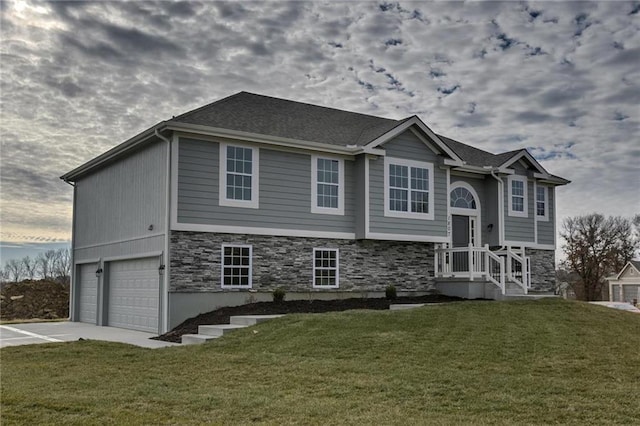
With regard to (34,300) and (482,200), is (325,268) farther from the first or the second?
(34,300)

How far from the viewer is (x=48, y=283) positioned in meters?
30.5

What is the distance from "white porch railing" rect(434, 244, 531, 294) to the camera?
64.5 feet

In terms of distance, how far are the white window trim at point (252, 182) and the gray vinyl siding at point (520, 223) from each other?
10.3 meters

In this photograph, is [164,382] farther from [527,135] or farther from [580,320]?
[527,135]

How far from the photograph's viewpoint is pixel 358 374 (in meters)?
9.17

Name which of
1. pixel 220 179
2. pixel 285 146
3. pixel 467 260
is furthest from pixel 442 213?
pixel 220 179

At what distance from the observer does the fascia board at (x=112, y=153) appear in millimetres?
17103

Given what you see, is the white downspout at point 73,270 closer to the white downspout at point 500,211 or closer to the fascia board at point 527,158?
the white downspout at point 500,211

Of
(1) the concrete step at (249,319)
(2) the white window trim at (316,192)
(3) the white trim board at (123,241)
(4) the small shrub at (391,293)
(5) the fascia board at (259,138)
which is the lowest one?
(1) the concrete step at (249,319)

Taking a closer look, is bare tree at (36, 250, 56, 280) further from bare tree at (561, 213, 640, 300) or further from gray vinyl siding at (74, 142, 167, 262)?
bare tree at (561, 213, 640, 300)

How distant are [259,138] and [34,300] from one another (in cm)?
1711

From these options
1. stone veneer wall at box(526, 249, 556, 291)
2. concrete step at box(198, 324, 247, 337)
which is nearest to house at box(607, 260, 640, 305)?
stone veneer wall at box(526, 249, 556, 291)

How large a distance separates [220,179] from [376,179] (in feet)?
16.3

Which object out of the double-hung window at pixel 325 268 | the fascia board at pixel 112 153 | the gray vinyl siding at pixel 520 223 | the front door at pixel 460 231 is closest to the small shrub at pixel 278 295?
the double-hung window at pixel 325 268
